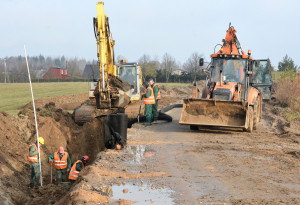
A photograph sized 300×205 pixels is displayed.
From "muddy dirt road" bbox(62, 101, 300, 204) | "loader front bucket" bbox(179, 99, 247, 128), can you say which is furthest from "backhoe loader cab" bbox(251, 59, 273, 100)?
"loader front bucket" bbox(179, 99, 247, 128)

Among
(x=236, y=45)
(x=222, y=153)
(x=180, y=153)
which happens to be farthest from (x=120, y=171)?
(x=236, y=45)

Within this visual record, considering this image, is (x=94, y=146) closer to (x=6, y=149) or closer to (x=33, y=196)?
(x=6, y=149)

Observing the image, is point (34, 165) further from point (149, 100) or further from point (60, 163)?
point (149, 100)

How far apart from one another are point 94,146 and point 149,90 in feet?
11.2

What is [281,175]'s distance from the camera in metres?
8.31

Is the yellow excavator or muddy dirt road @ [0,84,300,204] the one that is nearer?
muddy dirt road @ [0,84,300,204]

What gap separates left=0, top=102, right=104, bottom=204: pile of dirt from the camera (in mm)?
10047

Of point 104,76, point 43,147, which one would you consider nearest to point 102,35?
point 104,76

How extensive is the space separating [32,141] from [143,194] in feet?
27.7

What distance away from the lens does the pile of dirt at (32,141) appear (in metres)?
10.0

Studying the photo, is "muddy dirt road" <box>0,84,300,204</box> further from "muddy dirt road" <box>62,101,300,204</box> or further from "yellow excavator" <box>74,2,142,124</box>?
"yellow excavator" <box>74,2,142,124</box>

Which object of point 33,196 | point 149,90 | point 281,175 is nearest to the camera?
point 281,175

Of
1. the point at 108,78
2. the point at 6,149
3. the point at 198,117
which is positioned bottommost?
the point at 6,149

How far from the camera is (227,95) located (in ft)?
45.5
